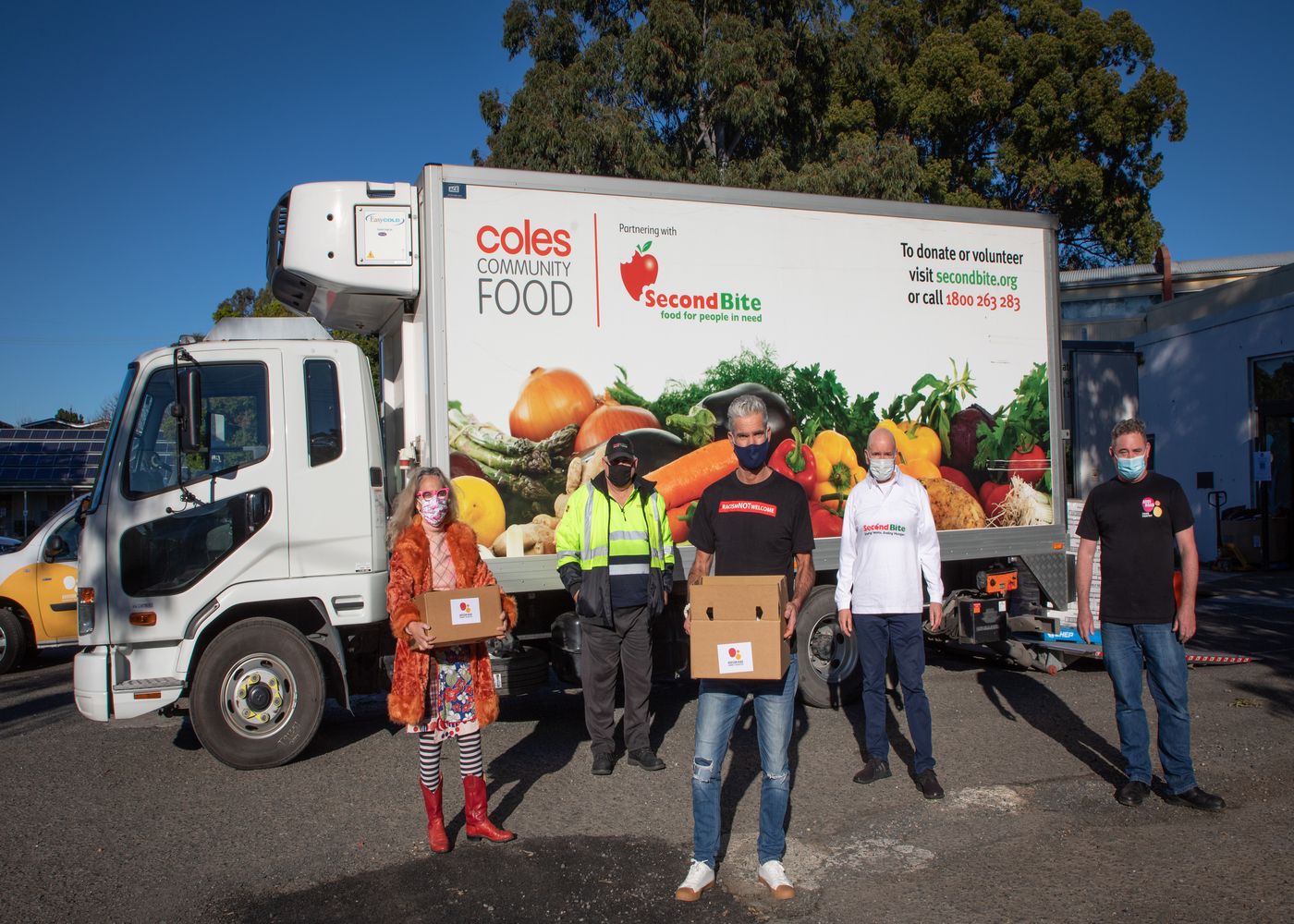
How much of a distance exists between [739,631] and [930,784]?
1.98m

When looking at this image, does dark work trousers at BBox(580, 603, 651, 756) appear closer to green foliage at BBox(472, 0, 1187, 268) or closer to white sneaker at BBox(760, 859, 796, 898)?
white sneaker at BBox(760, 859, 796, 898)

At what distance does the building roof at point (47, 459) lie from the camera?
26984 millimetres

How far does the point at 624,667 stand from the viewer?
5.48m

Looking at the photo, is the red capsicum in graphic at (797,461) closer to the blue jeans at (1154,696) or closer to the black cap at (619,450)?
the black cap at (619,450)

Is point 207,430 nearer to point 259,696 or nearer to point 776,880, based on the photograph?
point 259,696

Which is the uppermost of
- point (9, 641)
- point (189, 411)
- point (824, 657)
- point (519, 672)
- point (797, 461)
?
point (189, 411)

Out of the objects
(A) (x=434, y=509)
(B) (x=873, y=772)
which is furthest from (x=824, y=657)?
(A) (x=434, y=509)

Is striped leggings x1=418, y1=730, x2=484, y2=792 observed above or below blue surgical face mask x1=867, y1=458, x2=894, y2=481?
below

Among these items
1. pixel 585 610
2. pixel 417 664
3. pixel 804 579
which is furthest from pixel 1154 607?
pixel 417 664

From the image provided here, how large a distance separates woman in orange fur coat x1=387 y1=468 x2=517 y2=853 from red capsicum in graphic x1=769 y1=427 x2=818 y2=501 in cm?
253

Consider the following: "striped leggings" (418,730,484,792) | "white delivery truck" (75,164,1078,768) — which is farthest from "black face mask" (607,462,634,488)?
"striped leggings" (418,730,484,792)

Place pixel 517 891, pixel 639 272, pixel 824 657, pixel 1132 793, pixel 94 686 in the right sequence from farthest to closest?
1. pixel 824 657
2. pixel 639 272
3. pixel 94 686
4. pixel 1132 793
5. pixel 517 891

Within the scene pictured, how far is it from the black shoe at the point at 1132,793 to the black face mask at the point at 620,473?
3050 millimetres

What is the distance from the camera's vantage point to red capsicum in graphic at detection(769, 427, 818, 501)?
20.2 feet
